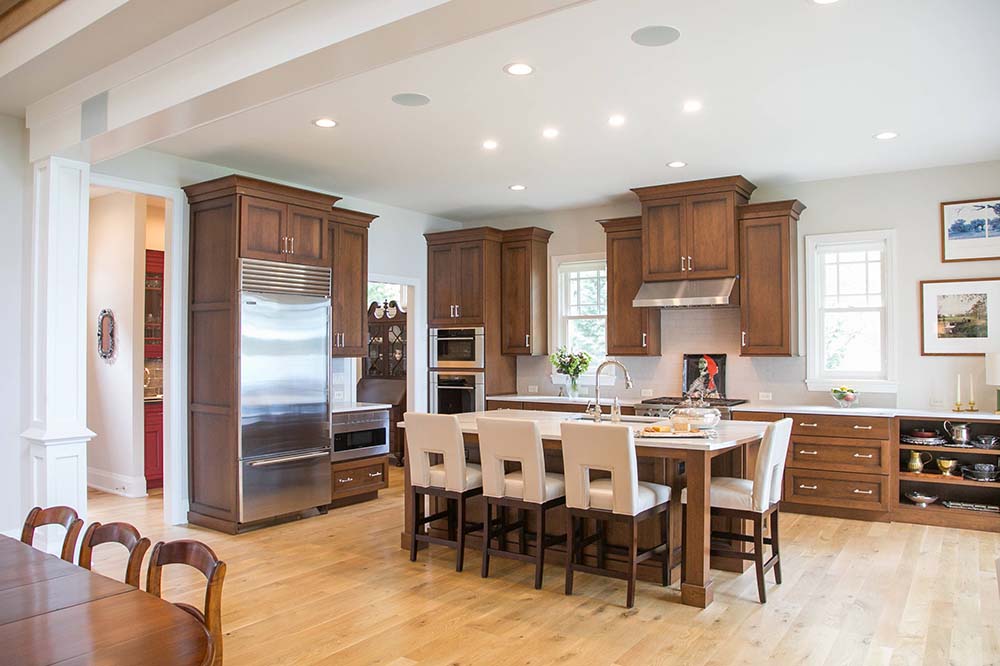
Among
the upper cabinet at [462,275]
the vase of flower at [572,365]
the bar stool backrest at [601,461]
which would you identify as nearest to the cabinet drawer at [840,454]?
the vase of flower at [572,365]

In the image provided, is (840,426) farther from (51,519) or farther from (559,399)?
(51,519)

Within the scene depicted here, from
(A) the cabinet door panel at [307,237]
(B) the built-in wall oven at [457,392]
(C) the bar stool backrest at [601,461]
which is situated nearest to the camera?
(C) the bar stool backrest at [601,461]

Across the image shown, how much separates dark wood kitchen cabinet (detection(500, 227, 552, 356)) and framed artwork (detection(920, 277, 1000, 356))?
142 inches

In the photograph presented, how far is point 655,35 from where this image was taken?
3.60 metres

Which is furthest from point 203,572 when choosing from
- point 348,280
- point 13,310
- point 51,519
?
point 348,280

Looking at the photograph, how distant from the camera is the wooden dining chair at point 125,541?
7.25 feet

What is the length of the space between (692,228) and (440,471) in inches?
135

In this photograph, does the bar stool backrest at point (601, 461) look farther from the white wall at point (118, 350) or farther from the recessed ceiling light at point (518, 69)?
the white wall at point (118, 350)

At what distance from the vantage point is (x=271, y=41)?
299cm

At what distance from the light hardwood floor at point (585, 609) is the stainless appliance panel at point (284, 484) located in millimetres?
307

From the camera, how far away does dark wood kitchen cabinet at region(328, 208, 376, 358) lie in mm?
6504

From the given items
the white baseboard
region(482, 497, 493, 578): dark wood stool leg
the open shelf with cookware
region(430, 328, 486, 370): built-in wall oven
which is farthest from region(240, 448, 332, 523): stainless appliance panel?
the open shelf with cookware

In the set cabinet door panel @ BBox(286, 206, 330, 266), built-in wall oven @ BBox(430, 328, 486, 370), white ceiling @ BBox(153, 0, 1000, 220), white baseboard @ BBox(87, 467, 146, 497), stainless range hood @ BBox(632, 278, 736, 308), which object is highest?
white ceiling @ BBox(153, 0, 1000, 220)

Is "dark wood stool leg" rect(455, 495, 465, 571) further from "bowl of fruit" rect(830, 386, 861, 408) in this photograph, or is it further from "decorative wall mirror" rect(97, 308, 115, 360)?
"decorative wall mirror" rect(97, 308, 115, 360)
